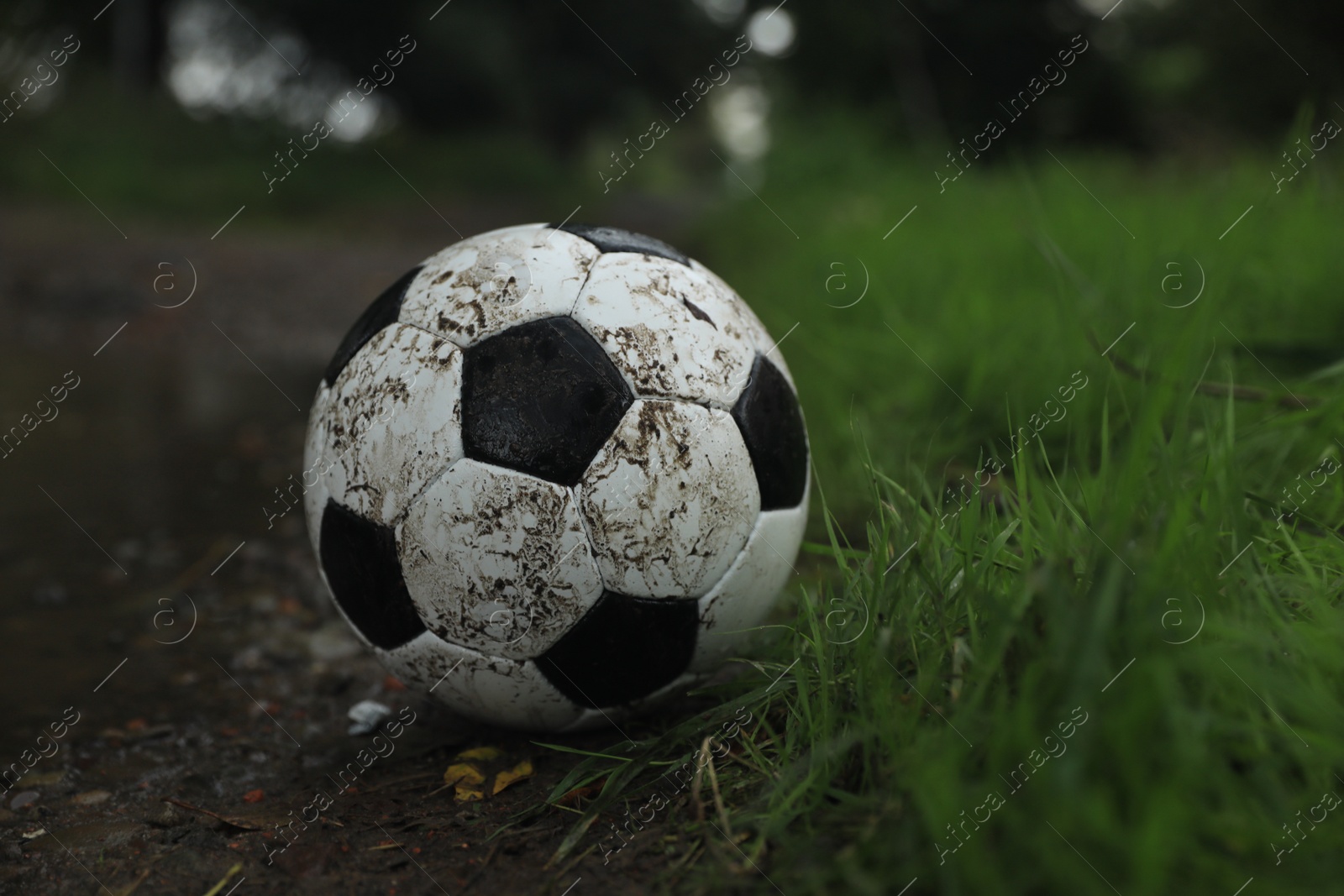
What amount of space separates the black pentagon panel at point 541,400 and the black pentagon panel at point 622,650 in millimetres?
298

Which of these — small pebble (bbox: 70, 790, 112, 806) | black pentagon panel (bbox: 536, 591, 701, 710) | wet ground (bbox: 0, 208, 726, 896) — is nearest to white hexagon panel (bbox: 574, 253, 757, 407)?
black pentagon panel (bbox: 536, 591, 701, 710)

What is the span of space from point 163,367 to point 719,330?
5.06 metres

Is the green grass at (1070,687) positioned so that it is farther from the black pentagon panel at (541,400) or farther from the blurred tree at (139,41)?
the blurred tree at (139,41)

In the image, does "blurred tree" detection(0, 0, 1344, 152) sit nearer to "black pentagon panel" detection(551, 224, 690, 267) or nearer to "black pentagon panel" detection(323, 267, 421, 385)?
"black pentagon panel" detection(551, 224, 690, 267)

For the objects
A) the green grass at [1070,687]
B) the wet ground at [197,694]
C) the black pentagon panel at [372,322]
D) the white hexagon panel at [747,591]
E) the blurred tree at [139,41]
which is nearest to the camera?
the green grass at [1070,687]

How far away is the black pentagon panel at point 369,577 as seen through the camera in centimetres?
189

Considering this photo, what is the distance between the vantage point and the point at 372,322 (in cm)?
207

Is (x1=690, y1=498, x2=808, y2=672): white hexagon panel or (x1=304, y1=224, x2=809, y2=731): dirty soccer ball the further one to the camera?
(x1=690, y1=498, x2=808, y2=672): white hexagon panel

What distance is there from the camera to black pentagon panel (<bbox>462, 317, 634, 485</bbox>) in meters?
1.80

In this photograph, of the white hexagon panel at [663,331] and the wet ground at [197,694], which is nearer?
the wet ground at [197,694]

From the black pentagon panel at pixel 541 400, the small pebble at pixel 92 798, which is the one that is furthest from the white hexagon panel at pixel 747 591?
the small pebble at pixel 92 798

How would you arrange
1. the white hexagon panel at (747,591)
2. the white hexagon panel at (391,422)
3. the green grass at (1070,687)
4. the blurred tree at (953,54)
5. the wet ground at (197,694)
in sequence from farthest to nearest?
the blurred tree at (953,54)
the white hexagon panel at (747,591)
the white hexagon panel at (391,422)
the wet ground at (197,694)
the green grass at (1070,687)

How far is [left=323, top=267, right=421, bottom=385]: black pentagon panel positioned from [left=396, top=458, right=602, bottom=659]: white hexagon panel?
1.46 feet

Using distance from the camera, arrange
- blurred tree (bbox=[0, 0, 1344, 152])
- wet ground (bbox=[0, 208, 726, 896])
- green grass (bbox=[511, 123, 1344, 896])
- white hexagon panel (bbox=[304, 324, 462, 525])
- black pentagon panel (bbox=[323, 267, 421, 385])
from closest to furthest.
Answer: green grass (bbox=[511, 123, 1344, 896]) → wet ground (bbox=[0, 208, 726, 896]) → white hexagon panel (bbox=[304, 324, 462, 525]) → black pentagon panel (bbox=[323, 267, 421, 385]) → blurred tree (bbox=[0, 0, 1344, 152])
